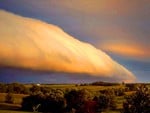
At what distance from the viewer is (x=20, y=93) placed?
224 feet

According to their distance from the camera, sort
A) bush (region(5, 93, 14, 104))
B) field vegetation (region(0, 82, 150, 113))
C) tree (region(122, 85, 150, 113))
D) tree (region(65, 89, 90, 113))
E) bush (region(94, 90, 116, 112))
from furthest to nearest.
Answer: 1. bush (region(5, 93, 14, 104))
2. bush (region(94, 90, 116, 112))
3. field vegetation (region(0, 82, 150, 113))
4. tree (region(65, 89, 90, 113))
5. tree (region(122, 85, 150, 113))

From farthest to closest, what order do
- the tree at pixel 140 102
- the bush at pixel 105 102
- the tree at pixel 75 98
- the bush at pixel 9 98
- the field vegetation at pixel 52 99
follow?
the bush at pixel 9 98 < the bush at pixel 105 102 < the field vegetation at pixel 52 99 < the tree at pixel 75 98 < the tree at pixel 140 102

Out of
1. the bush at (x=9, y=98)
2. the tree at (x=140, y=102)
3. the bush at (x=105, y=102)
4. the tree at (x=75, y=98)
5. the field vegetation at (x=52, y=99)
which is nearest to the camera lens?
the tree at (x=140, y=102)

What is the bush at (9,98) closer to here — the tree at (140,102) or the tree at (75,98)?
the tree at (75,98)

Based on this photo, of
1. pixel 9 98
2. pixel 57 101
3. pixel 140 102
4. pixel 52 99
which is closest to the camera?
pixel 140 102

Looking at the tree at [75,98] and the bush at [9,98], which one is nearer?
the tree at [75,98]

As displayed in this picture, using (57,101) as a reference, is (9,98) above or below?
above

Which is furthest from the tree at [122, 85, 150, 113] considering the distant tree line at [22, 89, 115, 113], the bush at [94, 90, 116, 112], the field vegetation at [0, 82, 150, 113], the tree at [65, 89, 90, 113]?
the bush at [94, 90, 116, 112]

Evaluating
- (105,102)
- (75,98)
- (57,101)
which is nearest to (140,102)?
(57,101)

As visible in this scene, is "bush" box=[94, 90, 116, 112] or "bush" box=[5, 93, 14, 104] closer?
"bush" box=[94, 90, 116, 112]

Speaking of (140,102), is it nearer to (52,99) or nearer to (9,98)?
(52,99)

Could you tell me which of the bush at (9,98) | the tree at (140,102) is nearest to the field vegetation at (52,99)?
the bush at (9,98)

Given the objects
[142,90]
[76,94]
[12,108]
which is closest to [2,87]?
[12,108]

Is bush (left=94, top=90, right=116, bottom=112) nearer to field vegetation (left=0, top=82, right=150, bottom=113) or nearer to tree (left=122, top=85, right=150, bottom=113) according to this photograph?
field vegetation (left=0, top=82, right=150, bottom=113)
